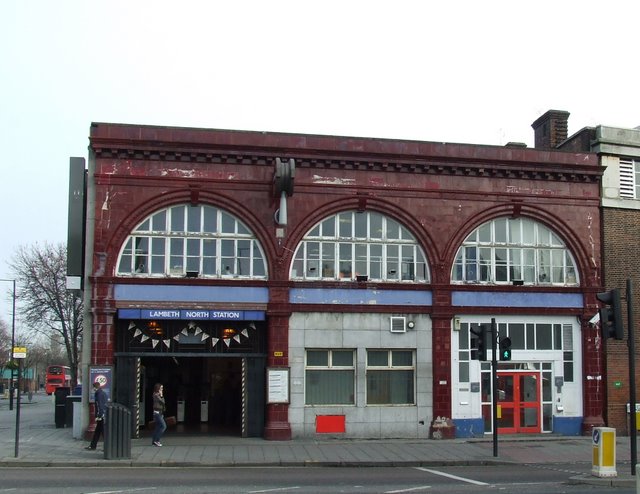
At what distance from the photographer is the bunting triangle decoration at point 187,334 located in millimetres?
22969

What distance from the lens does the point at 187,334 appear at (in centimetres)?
2314

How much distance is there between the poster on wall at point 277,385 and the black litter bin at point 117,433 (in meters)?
5.27

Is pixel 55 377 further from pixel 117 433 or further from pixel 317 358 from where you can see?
pixel 117 433

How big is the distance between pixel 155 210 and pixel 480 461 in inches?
449

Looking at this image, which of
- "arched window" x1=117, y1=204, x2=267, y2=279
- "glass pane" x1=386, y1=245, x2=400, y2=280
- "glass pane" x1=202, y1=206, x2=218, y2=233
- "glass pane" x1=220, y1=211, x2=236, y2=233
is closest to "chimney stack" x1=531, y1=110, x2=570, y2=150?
"glass pane" x1=386, y1=245, x2=400, y2=280

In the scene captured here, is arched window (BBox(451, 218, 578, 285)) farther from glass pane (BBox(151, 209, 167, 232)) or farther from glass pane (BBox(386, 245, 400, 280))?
glass pane (BBox(151, 209, 167, 232))

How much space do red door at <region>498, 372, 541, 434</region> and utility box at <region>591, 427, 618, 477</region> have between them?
813 cm

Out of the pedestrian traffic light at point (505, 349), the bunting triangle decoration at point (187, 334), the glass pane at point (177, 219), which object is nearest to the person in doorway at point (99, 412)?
the bunting triangle decoration at point (187, 334)

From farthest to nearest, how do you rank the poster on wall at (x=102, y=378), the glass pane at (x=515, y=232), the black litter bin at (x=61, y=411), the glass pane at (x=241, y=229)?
the black litter bin at (x=61, y=411) < the glass pane at (x=515, y=232) < the glass pane at (x=241, y=229) < the poster on wall at (x=102, y=378)

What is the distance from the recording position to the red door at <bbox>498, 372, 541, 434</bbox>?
24656 millimetres

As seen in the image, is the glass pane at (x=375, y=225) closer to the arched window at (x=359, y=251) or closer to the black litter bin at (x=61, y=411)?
the arched window at (x=359, y=251)

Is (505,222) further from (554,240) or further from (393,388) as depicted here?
(393,388)

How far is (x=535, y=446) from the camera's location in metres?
22.7

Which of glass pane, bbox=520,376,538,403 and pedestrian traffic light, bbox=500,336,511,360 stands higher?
pedestrian traffic light, bbox=500,336,511,360
